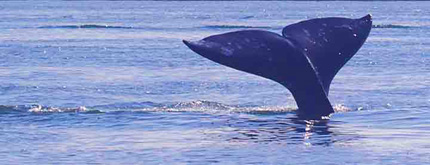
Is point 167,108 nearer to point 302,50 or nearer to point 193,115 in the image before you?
point 193,115

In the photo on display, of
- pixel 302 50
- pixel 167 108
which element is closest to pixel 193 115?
pixel 167 108

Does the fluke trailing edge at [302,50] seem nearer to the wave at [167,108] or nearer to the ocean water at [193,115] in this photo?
the ocean water at [193,115]

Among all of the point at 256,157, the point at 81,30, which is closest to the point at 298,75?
the point at 256,157

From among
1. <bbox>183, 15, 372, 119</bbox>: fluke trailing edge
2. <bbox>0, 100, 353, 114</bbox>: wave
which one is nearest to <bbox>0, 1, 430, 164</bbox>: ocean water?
<bbox>0, 100, 353, 114</bbox>: wave

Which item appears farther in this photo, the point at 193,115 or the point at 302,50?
the point at 193,115

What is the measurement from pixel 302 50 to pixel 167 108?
4753mm

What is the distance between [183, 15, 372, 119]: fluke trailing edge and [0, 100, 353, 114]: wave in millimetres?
2960

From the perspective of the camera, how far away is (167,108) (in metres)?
20.6

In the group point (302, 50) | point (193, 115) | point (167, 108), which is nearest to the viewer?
point (302, 50)

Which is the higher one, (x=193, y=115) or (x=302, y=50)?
(x=302, y=50)

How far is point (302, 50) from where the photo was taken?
16.3 m

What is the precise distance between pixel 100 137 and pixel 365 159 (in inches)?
149

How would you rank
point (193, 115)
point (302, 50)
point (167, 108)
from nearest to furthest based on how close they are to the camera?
point (302, 50), point (193, 115), point (167, 108)

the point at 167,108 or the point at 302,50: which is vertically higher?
the point at 302,50
